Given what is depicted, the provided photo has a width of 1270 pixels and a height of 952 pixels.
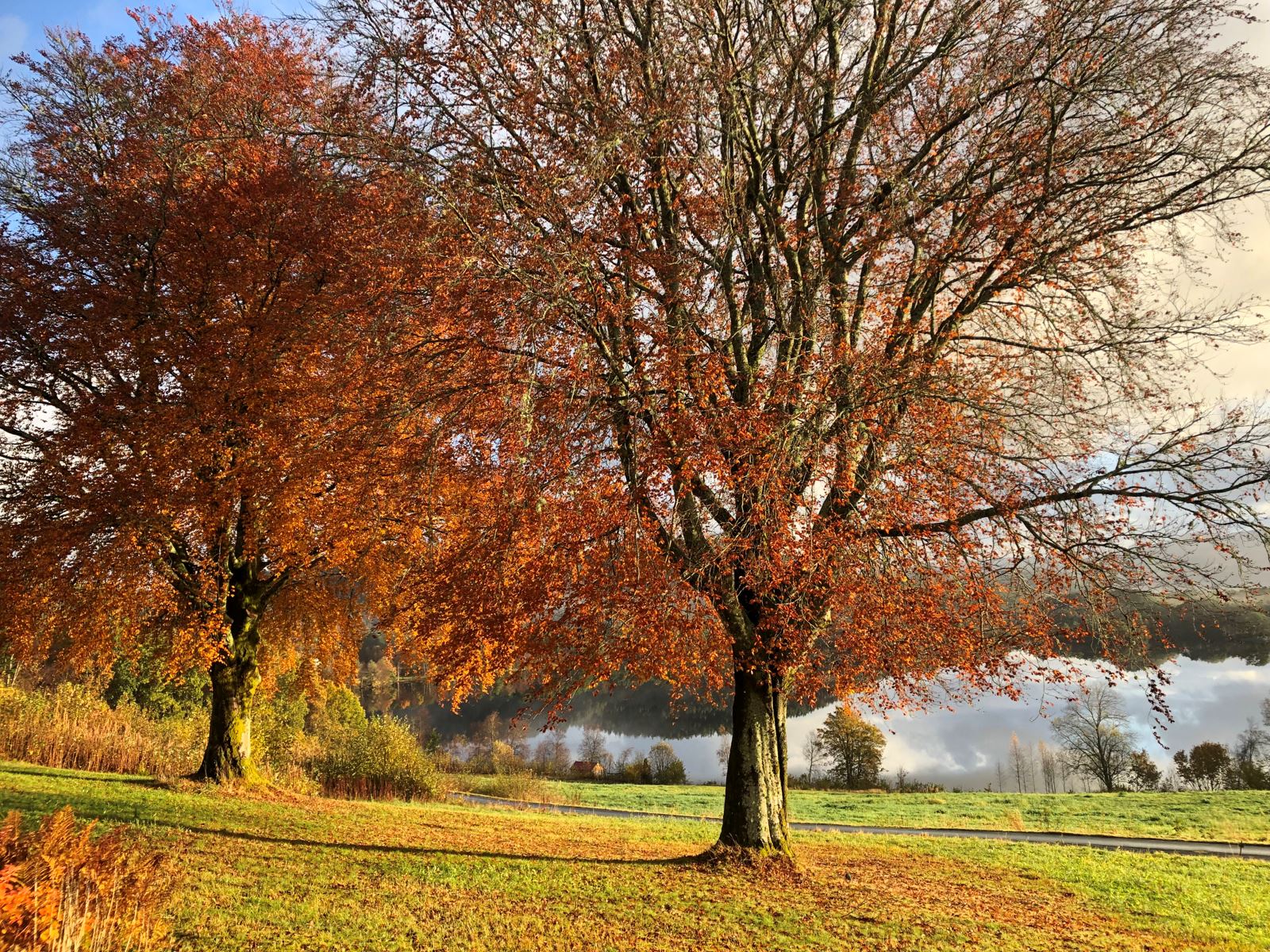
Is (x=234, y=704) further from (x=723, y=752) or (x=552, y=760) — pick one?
(x=723, y=752)

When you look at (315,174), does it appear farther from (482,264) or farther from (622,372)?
(622,372)

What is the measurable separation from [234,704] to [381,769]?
5.46m

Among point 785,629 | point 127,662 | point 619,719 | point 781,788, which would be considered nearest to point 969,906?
point 781,788

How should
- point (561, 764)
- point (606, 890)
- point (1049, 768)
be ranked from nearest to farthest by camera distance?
point (606, 890)
point (561, 764)
point (1049, 768)

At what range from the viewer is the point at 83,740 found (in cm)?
1989

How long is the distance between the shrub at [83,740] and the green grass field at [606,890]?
5774mm

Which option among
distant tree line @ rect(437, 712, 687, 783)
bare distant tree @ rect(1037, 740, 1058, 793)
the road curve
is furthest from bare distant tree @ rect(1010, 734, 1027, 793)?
the road curve

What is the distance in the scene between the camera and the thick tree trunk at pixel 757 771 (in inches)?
400

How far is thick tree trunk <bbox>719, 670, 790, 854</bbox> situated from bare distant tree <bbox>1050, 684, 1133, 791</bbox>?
3336cm

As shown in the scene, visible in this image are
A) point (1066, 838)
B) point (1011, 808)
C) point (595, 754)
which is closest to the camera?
point (1066, 838)

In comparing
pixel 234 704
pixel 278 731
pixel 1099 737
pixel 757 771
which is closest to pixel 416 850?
pixel 757 771

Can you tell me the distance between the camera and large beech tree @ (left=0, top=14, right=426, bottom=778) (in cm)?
1337

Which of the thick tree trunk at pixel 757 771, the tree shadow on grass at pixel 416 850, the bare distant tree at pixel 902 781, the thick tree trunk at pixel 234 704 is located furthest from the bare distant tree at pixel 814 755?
the tree shadow on grass at pixel 416 850

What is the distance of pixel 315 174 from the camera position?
10086 millimetres
